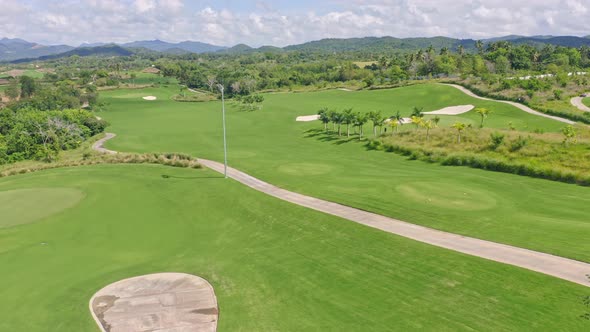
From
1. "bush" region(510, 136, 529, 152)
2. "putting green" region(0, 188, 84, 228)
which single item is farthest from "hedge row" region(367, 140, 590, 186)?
"putting green" region(0, 188, 84, 228)

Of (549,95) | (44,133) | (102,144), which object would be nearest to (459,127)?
(549,95)

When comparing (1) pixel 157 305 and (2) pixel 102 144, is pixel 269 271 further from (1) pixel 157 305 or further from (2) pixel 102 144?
(2) pixel 102 144

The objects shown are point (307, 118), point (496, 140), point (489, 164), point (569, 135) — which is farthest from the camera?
point (307, 118)

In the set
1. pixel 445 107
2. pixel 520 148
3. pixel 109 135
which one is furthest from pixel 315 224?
pixel 445 107

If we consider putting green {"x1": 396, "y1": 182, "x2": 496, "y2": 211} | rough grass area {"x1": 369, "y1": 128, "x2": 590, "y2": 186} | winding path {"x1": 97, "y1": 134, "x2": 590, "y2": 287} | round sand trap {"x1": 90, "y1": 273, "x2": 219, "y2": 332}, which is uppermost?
rough grass area {"x1": 369, "y1": 128, "x2": 590, "y2": 186}

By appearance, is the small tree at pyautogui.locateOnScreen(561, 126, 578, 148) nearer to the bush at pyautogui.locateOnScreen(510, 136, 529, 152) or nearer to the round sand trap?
the bush at pyautogui.locateOnScreen(510, 136, 529, 152)

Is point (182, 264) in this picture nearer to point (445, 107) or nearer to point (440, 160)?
point (440, 160)

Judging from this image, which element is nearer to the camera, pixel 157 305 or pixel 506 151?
pixel 157 305

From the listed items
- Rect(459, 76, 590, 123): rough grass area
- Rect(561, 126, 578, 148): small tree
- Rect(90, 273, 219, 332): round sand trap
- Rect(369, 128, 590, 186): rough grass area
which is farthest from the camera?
Rect(459, 76, 590, 123): rough grass area
